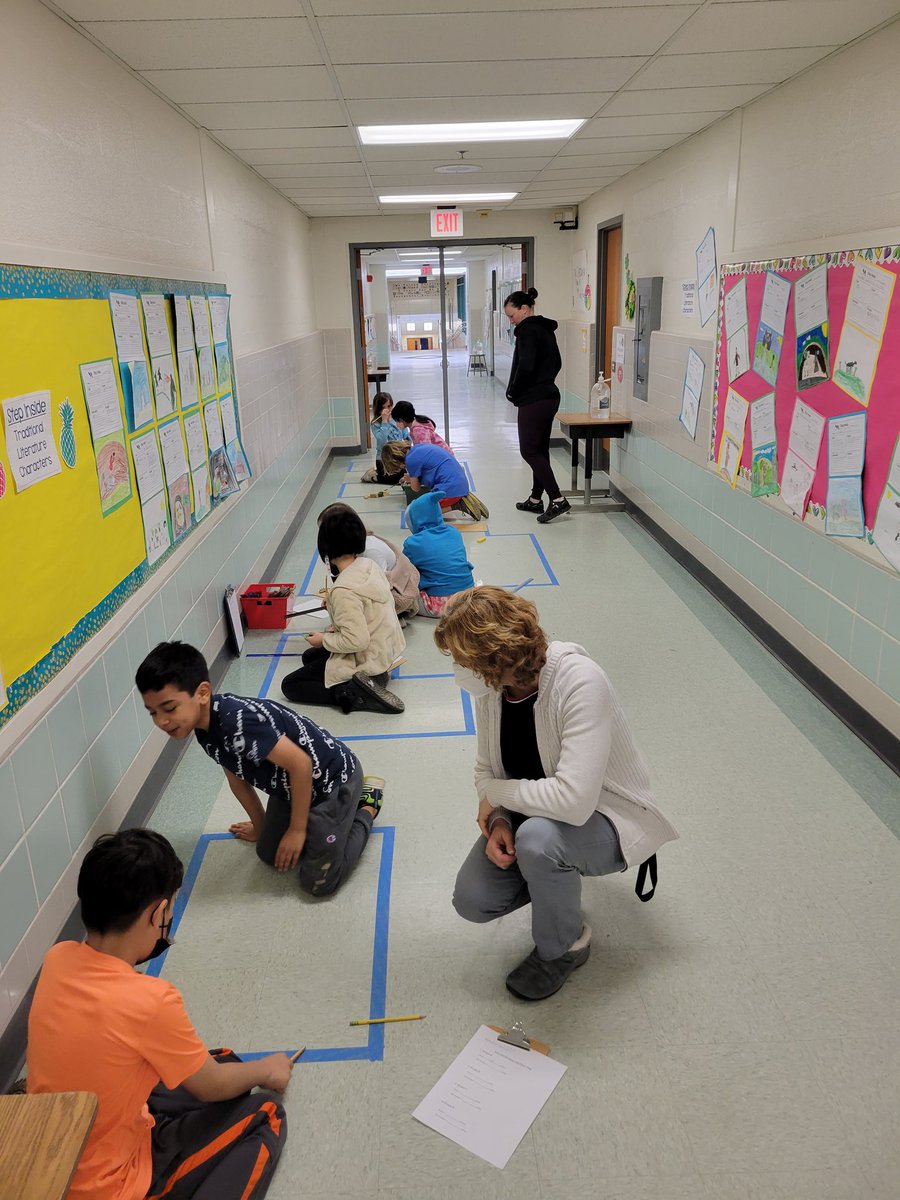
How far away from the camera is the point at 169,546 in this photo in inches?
141

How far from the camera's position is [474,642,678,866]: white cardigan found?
2.08 m

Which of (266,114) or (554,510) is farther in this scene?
(554,510)

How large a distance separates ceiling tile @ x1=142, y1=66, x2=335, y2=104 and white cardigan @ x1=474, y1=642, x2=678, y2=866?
268 cm

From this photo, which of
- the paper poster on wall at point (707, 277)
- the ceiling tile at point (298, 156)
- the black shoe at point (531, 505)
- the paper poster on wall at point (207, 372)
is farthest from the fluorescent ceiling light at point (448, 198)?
the paper poster on wall at point (207, 372)

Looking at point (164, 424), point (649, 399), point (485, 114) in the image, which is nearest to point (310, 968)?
point (164, 424)

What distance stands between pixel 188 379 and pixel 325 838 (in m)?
2.23

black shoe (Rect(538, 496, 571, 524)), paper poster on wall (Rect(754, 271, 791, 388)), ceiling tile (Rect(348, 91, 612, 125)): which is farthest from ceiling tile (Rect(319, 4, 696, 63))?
black shoe (Rect(538, 496, 571, 524))

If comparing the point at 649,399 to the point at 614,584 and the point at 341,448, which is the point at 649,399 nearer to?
the point at 614,584

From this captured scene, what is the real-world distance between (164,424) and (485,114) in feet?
7.75

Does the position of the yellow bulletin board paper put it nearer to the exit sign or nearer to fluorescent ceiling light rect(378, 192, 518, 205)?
fluorescent ceiling light rect(378, 192, 518, 205)

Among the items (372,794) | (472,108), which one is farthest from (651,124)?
(372,794)

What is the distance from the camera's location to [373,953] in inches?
98.3

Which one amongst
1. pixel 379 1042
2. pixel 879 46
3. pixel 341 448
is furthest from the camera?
pixel 341 448

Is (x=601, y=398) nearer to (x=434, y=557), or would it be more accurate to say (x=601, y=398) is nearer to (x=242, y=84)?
(x=434, y=557)
